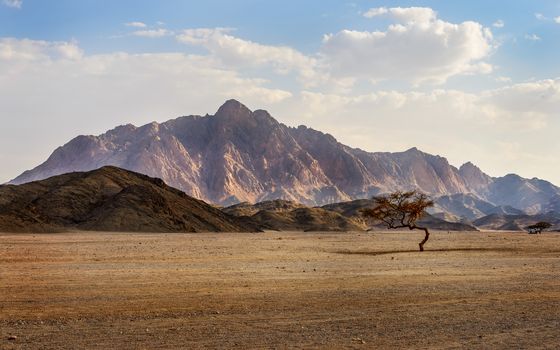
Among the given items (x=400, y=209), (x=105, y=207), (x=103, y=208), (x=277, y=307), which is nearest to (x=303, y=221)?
(x=105, y=207)

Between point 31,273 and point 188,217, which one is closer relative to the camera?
point 31,273

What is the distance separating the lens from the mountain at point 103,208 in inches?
3750

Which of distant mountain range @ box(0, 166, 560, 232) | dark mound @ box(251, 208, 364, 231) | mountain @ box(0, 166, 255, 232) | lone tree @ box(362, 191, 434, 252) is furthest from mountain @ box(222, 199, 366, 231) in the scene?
lone tree @ box(362, 191, 434, 252)

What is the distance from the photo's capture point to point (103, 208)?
10400cm

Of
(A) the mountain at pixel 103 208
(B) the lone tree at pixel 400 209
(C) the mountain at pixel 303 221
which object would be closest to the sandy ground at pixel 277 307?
(B) the lone tree at pixel 400 209

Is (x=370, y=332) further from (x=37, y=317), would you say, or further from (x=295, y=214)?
(x=295, y=214)

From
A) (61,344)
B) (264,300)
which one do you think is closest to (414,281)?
(264,300)

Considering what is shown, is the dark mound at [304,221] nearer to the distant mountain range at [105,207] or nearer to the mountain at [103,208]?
the distant mountain range at [105,207]

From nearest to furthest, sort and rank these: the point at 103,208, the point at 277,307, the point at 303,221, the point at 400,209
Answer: the point at 277,307
the point at 400,209
the point at 103,208
the point at 303,221

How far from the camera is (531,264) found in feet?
116

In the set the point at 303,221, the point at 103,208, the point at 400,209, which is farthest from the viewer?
the point at 303,221

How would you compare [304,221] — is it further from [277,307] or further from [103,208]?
[277,307]

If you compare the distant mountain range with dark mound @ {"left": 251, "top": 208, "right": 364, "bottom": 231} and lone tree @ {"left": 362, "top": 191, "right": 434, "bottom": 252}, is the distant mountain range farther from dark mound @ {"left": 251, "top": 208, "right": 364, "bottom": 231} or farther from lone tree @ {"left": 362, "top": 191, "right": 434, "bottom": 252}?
lone tree @ {"left": 362, "top": 191, "right": 434, "bottom": 252}

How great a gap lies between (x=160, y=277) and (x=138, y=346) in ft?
45.7
